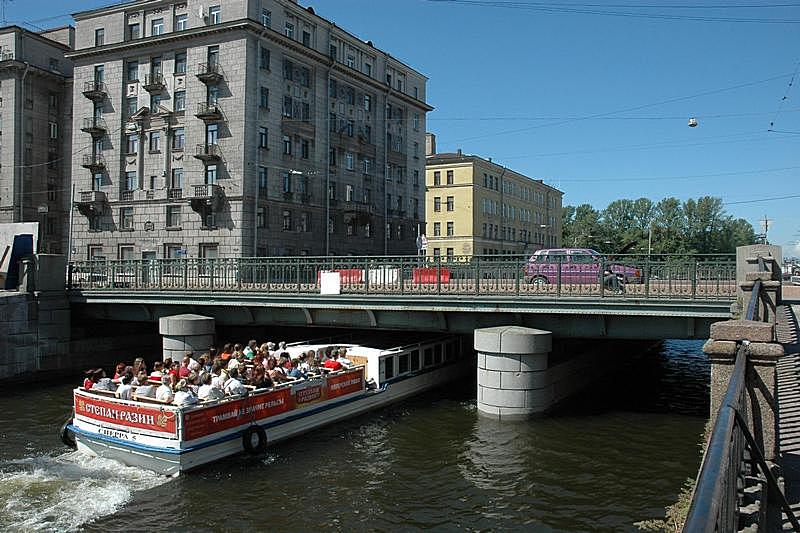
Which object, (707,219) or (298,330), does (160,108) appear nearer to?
(298,330)

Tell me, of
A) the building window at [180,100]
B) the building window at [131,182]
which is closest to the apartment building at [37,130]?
the building window at [131,182]

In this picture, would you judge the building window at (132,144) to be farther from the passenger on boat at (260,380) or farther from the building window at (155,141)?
the passenger on boat at (260,380)

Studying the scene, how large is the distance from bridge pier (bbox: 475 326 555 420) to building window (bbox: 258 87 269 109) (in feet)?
107

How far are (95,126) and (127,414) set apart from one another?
140 ft

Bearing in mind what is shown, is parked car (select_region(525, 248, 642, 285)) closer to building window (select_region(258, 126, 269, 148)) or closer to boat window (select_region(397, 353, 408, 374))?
boat window (select_region(397, 353, 408, 374))

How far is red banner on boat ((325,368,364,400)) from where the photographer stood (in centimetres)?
2086

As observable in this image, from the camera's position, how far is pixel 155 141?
50625 millimetres

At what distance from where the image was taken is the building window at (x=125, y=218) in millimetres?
51625

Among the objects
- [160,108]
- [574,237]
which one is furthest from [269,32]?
[574,237]

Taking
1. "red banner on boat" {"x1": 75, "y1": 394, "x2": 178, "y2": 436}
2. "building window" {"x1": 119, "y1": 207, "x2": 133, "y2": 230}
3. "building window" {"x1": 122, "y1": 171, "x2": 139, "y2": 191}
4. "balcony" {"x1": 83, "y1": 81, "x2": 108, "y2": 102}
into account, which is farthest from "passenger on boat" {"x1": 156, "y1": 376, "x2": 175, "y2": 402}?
"balcony" {"x1": 83, "y1": 81, "x2": 108, "y2": 102}

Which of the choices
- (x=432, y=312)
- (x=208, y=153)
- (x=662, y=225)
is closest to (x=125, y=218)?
(x=208, y=153)

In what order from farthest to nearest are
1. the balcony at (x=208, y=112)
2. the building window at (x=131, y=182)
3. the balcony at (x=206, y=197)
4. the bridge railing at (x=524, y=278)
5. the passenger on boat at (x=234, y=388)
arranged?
the building window at (x=131, y=182) → the balcony at (x=206, y=197) → the balcony at (x=208, y=112) → the bridge railing at (x=524, y=278) → the passenger on boat at (x=234, y=388)

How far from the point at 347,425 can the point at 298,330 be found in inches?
615

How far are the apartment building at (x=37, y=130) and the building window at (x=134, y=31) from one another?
1334 centimetres
